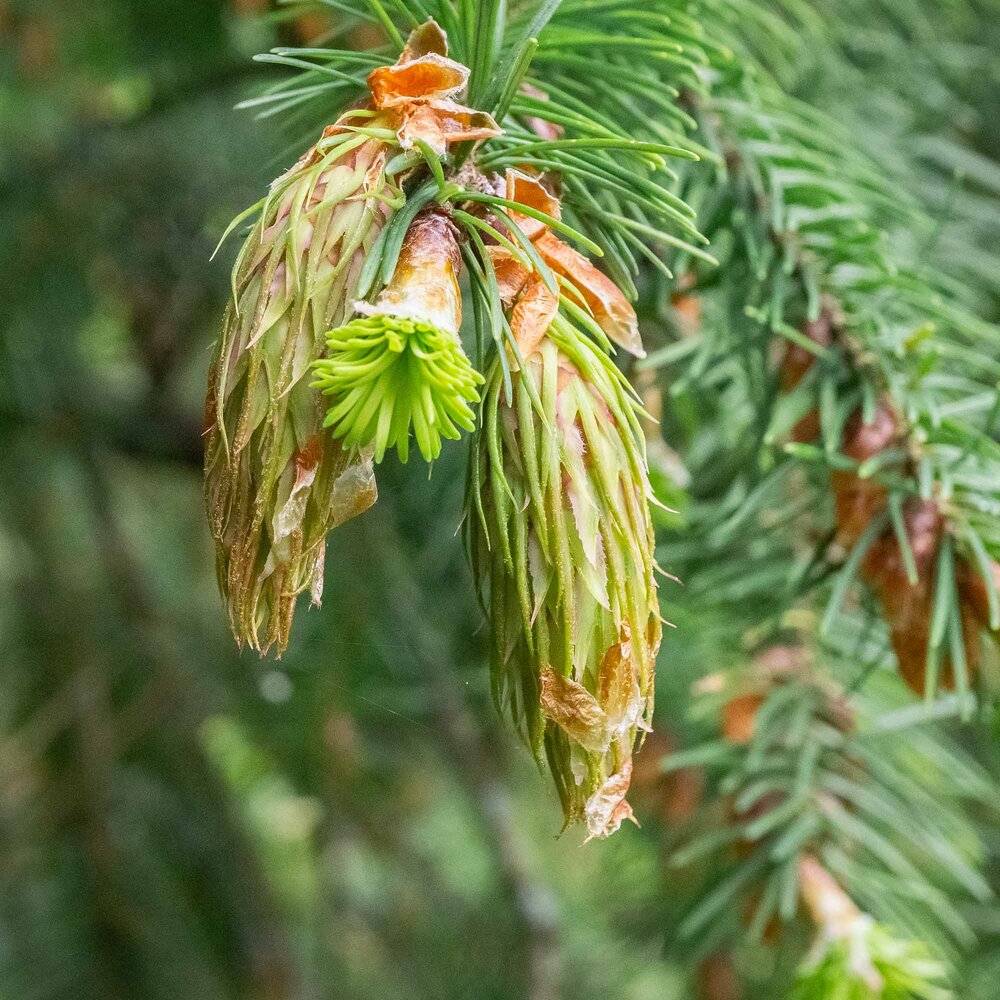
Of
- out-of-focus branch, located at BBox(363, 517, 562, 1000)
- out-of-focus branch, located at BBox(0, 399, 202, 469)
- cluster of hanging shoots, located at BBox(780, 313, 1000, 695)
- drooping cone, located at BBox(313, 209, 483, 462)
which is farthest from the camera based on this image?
out-of-focus branch, located at BBox(0, 399, 202, 469)

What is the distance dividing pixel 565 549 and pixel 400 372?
68 mm

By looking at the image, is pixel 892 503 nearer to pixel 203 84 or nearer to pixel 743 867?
pixel 743 867

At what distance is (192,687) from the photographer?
3.80 feet

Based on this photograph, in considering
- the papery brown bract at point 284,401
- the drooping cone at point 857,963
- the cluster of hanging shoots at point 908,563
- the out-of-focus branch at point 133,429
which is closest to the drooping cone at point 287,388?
the papery brown bract at point 284,401

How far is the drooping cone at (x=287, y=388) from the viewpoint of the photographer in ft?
0.95

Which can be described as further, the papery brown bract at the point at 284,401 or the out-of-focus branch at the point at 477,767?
the out-of-focus branch at the point at 477,767

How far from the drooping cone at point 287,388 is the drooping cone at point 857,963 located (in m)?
0.37

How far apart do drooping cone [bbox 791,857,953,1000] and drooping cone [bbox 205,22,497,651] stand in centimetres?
37

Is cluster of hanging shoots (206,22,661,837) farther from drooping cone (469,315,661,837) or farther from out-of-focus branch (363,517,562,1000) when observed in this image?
out-of-focus branch (363,517,562,1000)

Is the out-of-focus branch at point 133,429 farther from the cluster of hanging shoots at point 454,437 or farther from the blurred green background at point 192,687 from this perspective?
the cluster of hanging shoots at point 454,437

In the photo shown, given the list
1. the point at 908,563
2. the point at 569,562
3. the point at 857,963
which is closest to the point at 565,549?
the point at 569,562

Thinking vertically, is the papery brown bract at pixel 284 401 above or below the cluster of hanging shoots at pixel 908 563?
above

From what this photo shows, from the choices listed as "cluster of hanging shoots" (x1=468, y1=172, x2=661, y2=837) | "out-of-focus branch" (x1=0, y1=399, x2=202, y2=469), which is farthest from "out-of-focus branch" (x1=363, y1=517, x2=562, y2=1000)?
"cluster of hanging shoots" (x1=468, y1=172, x2=661, y2=837)

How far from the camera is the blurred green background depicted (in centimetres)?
85
